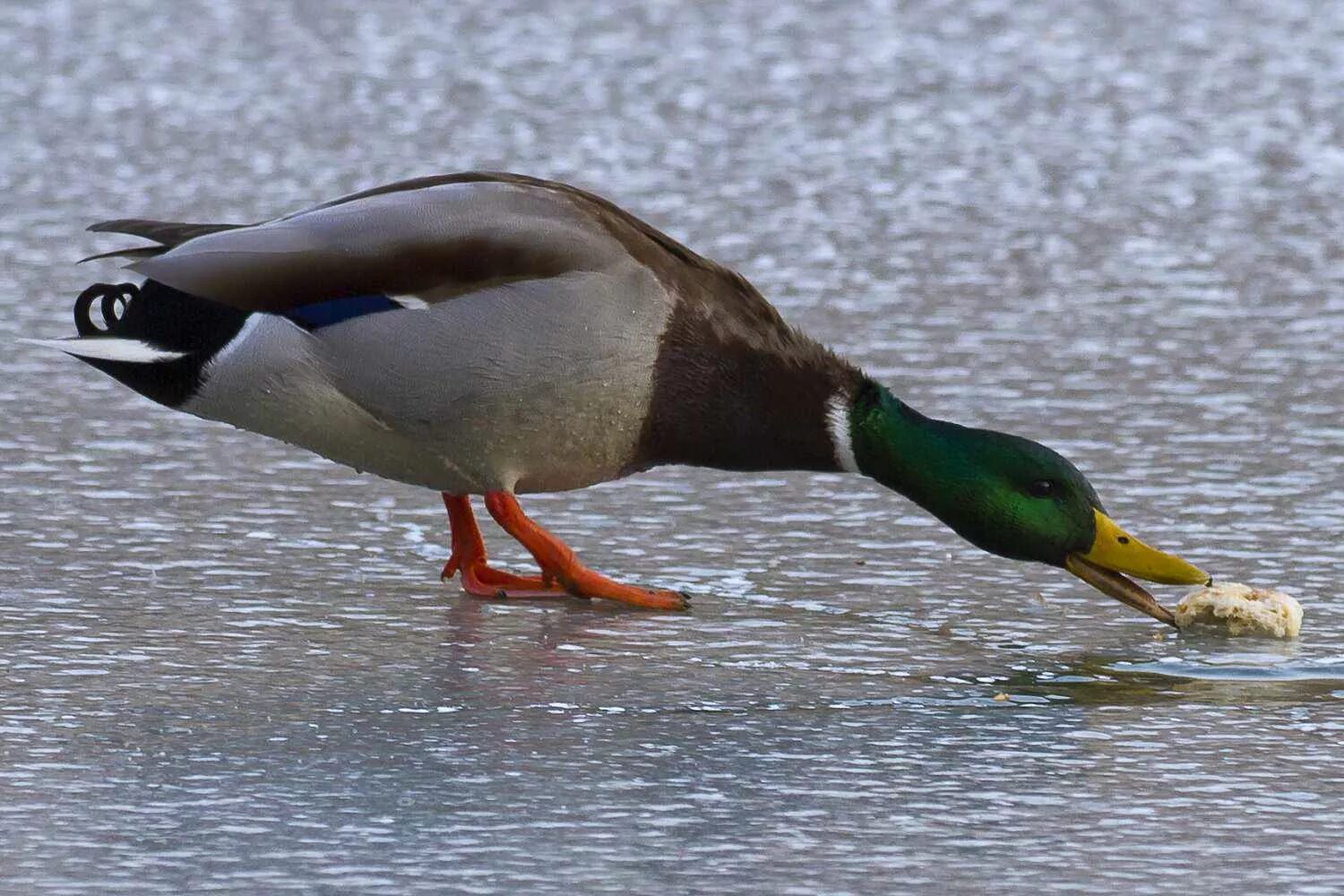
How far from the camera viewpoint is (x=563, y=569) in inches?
207

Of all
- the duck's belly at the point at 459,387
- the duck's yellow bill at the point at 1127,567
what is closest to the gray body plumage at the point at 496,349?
the duck's belly at the point at 459,387

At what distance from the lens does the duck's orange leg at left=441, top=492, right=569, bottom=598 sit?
5348mm

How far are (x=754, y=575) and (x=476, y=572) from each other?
53 centimetres

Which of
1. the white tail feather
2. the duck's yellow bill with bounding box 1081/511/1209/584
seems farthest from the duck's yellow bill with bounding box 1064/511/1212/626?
the white tail feather

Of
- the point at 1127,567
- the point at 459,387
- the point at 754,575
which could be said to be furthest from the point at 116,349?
the point at 1127,567

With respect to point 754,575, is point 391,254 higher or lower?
higher

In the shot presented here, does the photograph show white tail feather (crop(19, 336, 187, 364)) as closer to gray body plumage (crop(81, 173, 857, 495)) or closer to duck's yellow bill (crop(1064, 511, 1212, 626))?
gray body plumage (crop(81, 173, 857, 495))

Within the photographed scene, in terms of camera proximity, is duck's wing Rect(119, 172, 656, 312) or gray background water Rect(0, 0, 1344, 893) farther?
duck's wing Rect(119, 172, 656, 312)

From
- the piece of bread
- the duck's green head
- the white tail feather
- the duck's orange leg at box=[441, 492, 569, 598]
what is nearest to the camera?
the piece of bread

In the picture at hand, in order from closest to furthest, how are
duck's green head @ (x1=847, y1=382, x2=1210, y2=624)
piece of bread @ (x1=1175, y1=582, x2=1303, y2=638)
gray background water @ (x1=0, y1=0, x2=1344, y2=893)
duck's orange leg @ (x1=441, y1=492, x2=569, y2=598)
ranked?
gray background water @ (x1=0, y1=0, x2=1344, y2=893) < piece of bread @ (x1=1175, y1=582, x2=1303, y2=638) < duck's green head @ (x1=847, y1=382, x2=1210, y2=624) < duck's orange leg @ (x1=441, y1=492, x2=569, y2=598)

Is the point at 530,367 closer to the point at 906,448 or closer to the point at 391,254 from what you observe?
the point at 391,254

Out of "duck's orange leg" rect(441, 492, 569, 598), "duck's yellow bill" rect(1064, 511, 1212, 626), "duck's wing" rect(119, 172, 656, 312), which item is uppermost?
"duck's wing" rect(119, 172, 656, 312)

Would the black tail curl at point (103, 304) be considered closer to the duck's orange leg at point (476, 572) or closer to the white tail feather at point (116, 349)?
the white tail feather at point (116, 349)

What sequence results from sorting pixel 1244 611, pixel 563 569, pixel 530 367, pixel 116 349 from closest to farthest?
1. pixel 1244 611
2. pixel 530 367
3. pixel 116 349
4. pixel 563 569
